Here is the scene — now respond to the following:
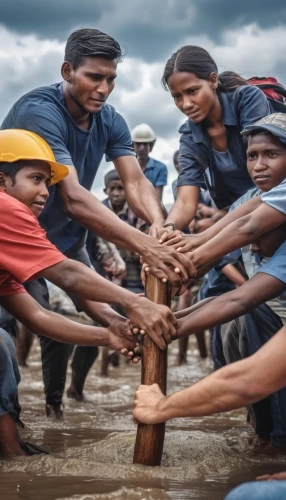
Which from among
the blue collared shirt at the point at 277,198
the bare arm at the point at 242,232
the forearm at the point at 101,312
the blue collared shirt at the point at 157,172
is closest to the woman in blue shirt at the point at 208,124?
the forearm at the point at 101,312

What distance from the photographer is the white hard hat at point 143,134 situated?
31.9 ft

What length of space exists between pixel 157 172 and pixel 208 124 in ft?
13.6

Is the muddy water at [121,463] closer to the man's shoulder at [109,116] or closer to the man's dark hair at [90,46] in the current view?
the man's shoulder at [109,116]

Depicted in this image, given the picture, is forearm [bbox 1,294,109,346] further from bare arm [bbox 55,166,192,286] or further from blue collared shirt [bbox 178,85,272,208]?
blue collared shirt [bbox 178,85,272,208]

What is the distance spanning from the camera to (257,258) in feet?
13.0

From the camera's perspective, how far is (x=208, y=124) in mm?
4531

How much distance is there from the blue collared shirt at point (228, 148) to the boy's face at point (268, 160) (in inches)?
27.3

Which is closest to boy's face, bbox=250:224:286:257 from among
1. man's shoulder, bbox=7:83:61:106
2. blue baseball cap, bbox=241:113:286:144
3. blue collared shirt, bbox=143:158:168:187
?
blue baseball cap, bbox=241:113:286:144

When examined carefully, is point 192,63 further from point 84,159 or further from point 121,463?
point 121,463

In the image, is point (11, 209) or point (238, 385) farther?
point (11, 209)

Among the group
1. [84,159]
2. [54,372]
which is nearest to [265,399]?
[54,372]

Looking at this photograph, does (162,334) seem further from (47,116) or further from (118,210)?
(118,210)

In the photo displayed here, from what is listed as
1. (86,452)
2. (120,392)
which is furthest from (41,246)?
(120,392)

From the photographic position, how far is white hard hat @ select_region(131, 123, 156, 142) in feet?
31.9
